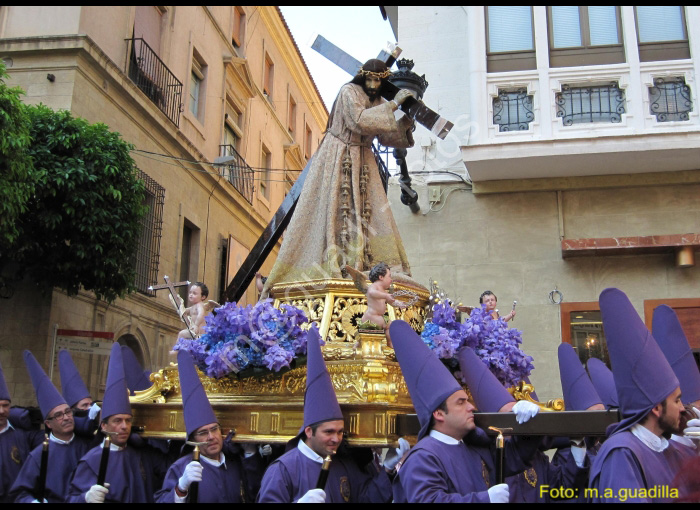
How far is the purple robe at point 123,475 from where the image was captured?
4758mm

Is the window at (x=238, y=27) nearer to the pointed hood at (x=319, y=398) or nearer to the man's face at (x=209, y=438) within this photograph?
the man's face at (x=209, y=438)

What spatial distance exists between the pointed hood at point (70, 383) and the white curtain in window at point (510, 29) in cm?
762

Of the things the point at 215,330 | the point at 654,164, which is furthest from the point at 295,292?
the point at 654,164

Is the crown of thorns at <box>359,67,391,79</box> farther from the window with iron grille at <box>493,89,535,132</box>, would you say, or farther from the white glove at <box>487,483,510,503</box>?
the white glove at <box>487,483,510,503</box>

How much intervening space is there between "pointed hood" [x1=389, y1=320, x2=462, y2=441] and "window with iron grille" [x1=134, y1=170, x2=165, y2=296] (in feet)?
38.4

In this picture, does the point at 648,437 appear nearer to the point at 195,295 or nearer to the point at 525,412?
the point at 525,412

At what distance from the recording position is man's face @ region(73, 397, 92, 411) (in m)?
5.92

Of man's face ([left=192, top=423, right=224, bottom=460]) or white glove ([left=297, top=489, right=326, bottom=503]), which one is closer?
white glove ([left=297, top=489, right=326, bottom=503])

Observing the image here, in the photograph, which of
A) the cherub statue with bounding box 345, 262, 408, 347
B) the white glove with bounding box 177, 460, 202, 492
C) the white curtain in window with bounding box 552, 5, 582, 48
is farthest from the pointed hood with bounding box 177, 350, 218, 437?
the white curtain in window with bounding box 552, 5, 582, 48

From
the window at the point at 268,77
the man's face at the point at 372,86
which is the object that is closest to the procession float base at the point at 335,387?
the man's face at the point at 372,86

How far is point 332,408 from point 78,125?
29.8 ft

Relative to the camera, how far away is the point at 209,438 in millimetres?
4379

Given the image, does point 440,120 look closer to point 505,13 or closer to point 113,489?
point 113,489

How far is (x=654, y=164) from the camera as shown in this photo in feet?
32.5
